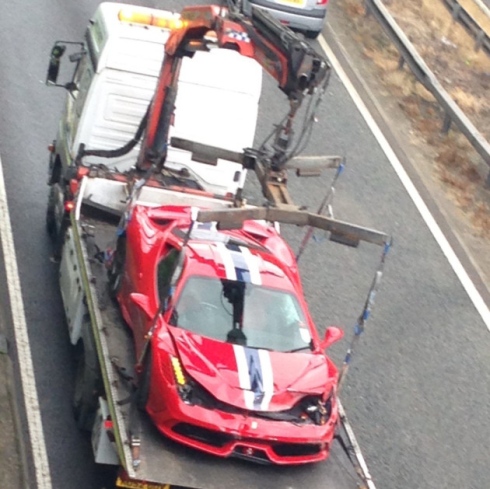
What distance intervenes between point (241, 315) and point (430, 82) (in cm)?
1062

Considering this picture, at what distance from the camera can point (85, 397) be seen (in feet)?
35.8

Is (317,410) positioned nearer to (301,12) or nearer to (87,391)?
(87,391)

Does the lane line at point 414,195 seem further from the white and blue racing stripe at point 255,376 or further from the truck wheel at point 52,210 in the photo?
the white and blue racing stripe at point 255,376

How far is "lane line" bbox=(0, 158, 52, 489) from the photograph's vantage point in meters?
10.7

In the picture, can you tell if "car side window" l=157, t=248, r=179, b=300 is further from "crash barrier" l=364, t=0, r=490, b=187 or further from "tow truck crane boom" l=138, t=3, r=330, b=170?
"crash barrier" l=364, t=0, r=490, b=187

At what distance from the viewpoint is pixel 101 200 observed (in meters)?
13.1

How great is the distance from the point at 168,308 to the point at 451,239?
730cm

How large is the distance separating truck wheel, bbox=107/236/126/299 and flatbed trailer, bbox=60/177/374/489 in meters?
0.08

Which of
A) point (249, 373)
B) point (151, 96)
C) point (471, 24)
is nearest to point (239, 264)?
point (249, 373)

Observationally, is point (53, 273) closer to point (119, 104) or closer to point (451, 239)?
point (119, 104)

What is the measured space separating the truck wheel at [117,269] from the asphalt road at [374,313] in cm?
103

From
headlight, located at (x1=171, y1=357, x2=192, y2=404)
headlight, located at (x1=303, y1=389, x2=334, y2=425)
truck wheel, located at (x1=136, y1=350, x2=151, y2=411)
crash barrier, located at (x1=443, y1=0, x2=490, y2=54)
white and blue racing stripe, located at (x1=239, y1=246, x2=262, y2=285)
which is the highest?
white and blue racing stripe, located at (x1=239, y1=246, x2=262, y2=285)

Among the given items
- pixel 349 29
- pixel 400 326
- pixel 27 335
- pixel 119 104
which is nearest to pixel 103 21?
pixel 119 104

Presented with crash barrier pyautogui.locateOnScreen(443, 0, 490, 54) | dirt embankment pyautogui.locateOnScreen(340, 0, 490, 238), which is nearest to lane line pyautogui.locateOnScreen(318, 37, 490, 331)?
dirt embankment pyautogui.locateOnScreen(340, 0, 490, 238)
